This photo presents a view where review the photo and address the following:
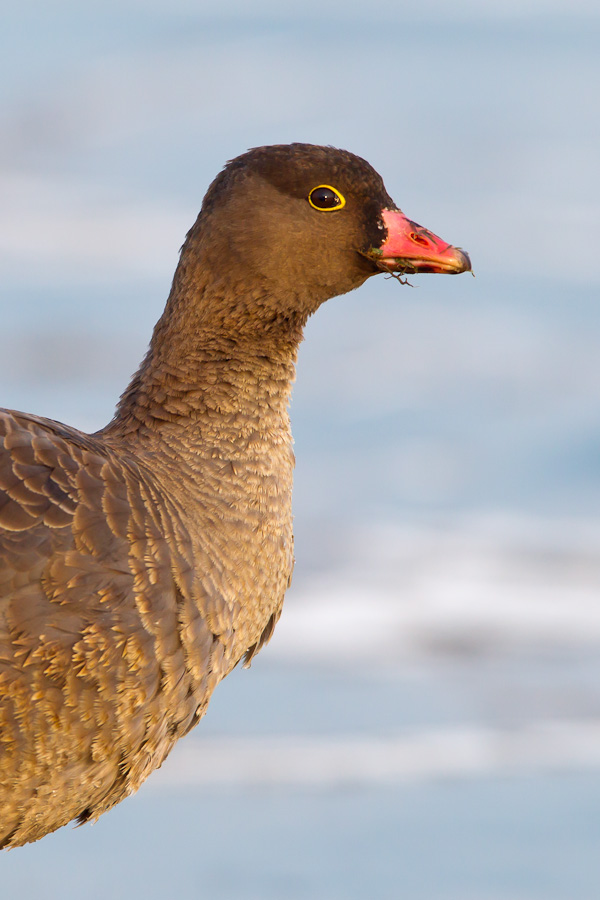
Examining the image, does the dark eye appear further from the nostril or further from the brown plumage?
the nostril

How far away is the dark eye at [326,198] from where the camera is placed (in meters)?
5.45

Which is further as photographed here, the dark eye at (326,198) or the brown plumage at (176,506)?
the dark eye at (326,198)

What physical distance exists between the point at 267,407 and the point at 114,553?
3.41ft

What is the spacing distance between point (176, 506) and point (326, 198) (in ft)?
4.73

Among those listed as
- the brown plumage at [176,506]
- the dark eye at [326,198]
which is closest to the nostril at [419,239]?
the brown plumage at [176,506]

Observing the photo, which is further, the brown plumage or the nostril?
the nostril

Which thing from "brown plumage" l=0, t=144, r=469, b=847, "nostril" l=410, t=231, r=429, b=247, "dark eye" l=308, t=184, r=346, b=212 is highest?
"dark eye" l=308, t=184, r=346, b=212

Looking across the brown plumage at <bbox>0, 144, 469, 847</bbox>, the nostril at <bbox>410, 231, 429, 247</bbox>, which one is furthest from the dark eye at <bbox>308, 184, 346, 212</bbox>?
the nostril at <bbox>410, 231, 429, 247</bbox>

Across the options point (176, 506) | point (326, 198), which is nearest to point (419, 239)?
point (326, 198)

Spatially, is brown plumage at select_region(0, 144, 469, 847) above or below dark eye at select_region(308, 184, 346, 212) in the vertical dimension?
below

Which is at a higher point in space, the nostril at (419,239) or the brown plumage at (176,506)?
the nostril at (419,239)

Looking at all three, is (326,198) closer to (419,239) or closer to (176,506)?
(419,239)

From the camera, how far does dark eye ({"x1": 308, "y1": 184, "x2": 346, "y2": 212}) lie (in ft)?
17.9

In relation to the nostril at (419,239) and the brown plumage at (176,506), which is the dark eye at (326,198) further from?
the nostril at (419,239)
